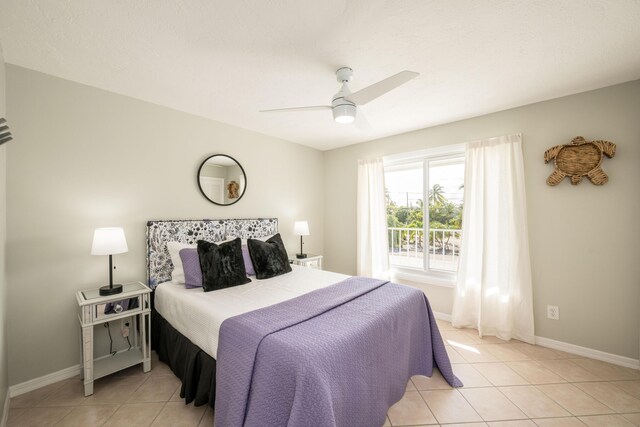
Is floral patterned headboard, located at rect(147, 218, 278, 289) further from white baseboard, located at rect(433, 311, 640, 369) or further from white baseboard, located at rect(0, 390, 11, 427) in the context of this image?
white baseboard, located at rect(433, 311, 640, 369)

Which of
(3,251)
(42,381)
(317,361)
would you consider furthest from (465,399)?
(3,251)

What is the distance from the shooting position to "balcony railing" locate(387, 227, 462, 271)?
3.64 m

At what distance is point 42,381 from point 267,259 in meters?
2.00

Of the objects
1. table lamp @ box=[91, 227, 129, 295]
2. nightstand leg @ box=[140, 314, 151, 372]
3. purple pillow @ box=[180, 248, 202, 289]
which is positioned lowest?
nightstand leg @ box=[140, 314, 151, 372]

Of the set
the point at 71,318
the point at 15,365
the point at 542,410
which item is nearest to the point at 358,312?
the point at 542,410

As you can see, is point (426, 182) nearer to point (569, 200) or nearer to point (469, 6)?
point (569, 200)

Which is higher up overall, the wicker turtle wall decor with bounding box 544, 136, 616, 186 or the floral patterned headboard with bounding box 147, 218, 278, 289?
the wicker turtle wall decor with bounding box 544, 136, 616, 186

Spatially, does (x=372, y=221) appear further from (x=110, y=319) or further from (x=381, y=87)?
(x=110, y=319)

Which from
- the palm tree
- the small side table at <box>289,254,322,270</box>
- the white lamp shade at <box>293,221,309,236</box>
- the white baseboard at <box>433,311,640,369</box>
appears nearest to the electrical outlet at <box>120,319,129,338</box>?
the small side table at <box>289,254,322,270</box>

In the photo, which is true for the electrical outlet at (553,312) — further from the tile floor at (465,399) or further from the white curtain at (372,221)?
the white curtain at (372,221)

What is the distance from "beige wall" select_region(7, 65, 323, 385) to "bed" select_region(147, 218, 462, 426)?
15.2 inches

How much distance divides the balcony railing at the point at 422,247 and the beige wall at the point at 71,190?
113 inches

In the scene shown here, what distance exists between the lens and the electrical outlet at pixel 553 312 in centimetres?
264

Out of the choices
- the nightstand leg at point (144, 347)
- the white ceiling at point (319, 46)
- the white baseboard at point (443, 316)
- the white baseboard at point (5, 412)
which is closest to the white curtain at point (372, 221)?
the white baseboard at point (443, 316)
